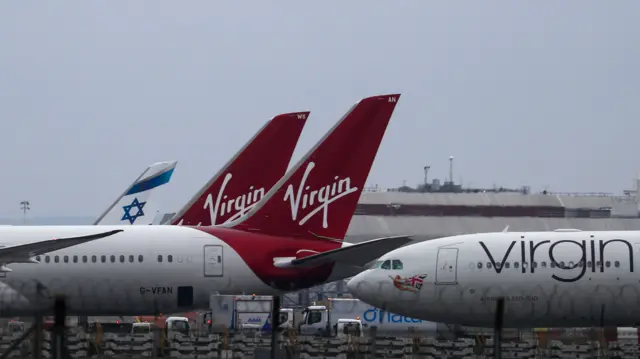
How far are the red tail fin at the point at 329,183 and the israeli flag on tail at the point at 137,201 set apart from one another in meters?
15.5

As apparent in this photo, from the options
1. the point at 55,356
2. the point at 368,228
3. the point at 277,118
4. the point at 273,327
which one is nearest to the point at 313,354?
the point at 273,327

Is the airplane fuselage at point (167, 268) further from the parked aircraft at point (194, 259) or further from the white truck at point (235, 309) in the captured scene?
the white truck at point (235, 309)

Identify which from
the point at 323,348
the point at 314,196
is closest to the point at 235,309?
the point at 314,196

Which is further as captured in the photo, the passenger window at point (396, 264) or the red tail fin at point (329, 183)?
the red tail fin at point (329, 183)

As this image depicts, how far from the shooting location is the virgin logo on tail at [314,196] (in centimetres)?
4053

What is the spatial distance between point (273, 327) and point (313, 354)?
9.50 feet

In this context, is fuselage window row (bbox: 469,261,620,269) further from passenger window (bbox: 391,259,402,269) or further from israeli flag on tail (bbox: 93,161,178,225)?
israeli flag on tail (bbox: 93,161,178,225)

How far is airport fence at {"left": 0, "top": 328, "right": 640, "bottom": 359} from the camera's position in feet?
91.1

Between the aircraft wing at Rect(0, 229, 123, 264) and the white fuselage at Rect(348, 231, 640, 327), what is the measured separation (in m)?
9.61

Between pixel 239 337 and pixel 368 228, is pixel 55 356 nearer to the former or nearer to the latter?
pixel 239 337

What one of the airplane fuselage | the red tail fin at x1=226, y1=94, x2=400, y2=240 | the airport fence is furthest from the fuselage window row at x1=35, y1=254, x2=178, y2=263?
the airport fence

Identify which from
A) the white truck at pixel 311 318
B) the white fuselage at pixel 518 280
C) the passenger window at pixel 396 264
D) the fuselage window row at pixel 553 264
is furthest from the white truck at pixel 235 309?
the fuselage window row at pixel 553 264

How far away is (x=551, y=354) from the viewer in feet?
92.5

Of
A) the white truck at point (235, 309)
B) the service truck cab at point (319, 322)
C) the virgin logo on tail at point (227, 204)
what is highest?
the virgin logo on tail at point (227, 204)
